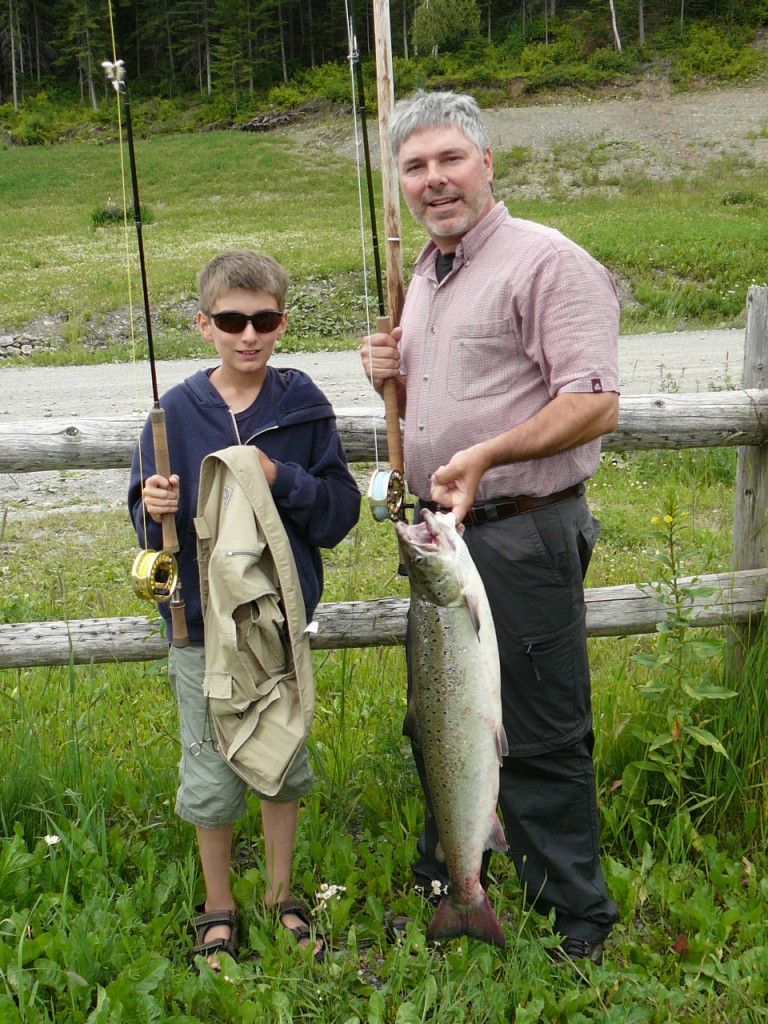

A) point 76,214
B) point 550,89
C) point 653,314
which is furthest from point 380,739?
point 550,89

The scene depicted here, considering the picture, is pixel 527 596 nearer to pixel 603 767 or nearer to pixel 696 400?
pixel 603 767

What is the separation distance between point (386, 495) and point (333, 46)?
76846mm

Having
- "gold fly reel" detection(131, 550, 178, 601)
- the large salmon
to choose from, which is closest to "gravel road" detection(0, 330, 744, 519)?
"gold fly reel" detection(131, 550, 178, 601)

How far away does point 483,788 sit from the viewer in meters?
2.68

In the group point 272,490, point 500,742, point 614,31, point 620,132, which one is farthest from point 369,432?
point 614,31

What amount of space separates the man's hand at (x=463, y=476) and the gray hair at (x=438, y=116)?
96 centimetres

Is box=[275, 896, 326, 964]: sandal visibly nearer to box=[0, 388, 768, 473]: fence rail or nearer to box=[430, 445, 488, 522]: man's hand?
box=[430, 445, 488, 522]: man's hand

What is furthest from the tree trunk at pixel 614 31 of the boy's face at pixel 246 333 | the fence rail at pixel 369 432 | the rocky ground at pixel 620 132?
the boy's face at pixel 246 333

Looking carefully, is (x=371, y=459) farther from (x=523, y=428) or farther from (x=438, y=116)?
(x=438, y=116)

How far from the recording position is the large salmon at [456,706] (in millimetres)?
2471

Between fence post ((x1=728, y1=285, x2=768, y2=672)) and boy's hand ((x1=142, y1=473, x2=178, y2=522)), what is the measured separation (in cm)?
212

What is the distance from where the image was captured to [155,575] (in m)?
2.88

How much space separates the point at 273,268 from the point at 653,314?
1431 cm

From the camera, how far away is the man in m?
2.68
